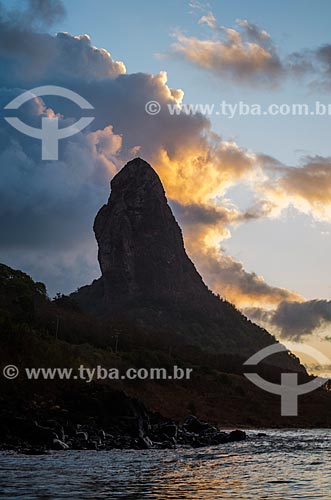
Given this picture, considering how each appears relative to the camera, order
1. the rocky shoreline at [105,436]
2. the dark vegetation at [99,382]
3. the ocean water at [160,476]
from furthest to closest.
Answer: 1. the dark vegetation at [99,382]
2. the rocky shoreline at [105,436]
3. the ocean water at [160,476]

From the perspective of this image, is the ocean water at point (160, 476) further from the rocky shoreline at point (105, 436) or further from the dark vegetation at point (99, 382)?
the dark vegetation at point (99, 382)

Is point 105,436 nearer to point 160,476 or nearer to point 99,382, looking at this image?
point 160,476

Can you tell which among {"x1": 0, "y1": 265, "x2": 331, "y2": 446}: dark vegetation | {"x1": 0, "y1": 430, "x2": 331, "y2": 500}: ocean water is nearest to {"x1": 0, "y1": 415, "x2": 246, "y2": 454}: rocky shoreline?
{"x1": 0, "y1": 265, "x2": 331, "y2": 446}: dark vegetation

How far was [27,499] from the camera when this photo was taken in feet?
51.6

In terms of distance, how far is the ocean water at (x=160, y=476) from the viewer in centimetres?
1770

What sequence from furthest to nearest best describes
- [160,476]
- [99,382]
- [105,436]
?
[99,382] < [105,436] < [160,476]

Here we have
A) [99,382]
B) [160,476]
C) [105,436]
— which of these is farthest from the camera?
[99,382]

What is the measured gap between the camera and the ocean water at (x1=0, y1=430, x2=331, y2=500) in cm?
1770

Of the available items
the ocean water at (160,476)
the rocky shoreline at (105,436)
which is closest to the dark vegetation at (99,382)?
the rocky shoreline at (105,436)

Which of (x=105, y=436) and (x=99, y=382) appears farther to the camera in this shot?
(x=99, y=382)

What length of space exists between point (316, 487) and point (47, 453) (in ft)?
47.6

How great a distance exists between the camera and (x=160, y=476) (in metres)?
23.0

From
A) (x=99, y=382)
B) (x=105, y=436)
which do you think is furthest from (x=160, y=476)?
(x=99, y=382)

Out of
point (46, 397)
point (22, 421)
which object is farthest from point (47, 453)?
point (46, 397)
